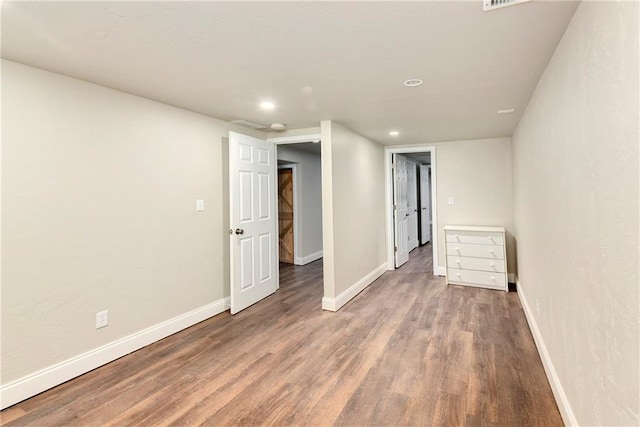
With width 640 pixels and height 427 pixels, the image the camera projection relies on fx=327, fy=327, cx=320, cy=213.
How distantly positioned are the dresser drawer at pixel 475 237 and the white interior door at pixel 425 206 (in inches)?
138

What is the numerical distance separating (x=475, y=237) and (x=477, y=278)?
55cm

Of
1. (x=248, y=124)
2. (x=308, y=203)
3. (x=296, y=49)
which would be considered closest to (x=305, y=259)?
(x=308, y=203)

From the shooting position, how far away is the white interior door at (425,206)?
8.11 metres

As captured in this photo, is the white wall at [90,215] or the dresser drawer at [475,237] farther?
the dresser drawer at [475,237]

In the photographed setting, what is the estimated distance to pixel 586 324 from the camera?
1.43 meters

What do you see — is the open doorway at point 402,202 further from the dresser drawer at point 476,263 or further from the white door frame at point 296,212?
the white door frame at point 296,212

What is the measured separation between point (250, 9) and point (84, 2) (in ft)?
2.34

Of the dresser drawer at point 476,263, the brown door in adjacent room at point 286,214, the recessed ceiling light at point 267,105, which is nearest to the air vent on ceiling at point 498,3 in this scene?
the recessed ceiling light at point 267,105

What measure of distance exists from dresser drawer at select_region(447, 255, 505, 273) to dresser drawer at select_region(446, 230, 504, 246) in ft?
0.74

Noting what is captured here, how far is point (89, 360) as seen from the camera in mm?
2377

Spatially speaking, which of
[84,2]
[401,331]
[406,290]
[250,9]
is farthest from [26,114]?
[406,290]

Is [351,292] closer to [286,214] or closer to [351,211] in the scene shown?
[351,211]

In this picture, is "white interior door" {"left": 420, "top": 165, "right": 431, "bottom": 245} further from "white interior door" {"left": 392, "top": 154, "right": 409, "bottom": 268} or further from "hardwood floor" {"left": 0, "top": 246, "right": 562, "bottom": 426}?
"hardwood floor" {"left": 0, "top": 246, "right": 562, "bottom": 426}

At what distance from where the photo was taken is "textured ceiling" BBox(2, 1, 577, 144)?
1.49 metres
